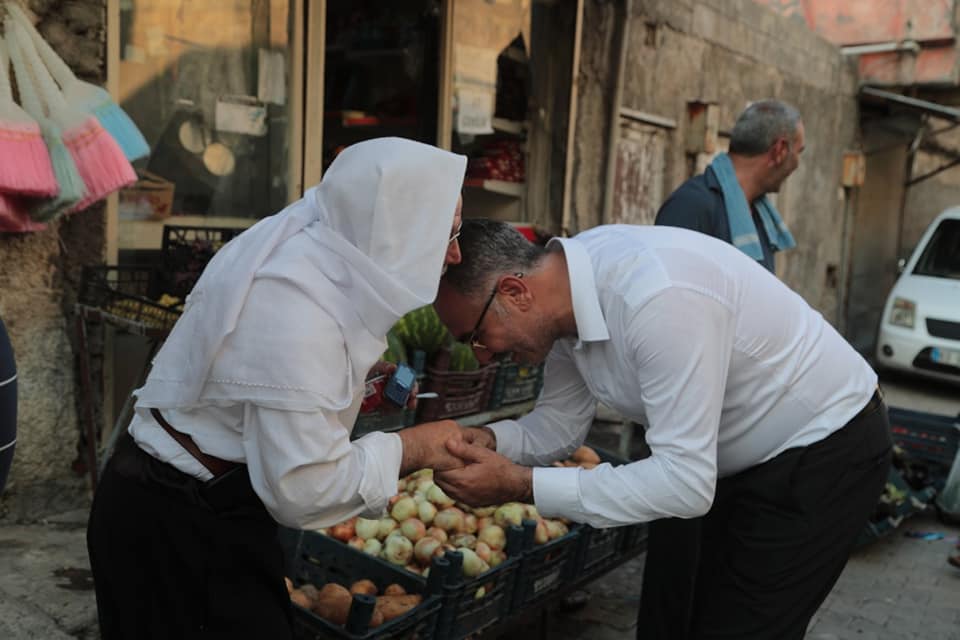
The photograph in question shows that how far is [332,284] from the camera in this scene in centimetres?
163

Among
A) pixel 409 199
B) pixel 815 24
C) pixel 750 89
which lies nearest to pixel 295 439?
pixel 409 199

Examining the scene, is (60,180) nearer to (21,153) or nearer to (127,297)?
(21,153)

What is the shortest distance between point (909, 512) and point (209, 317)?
14.9ft

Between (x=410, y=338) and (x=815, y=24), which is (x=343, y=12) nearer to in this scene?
(x=410, y=338)

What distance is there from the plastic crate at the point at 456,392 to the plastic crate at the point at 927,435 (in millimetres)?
2755

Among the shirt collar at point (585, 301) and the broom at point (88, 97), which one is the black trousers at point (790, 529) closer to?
the shirt collar at point (585, 301)

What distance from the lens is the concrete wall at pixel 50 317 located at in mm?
3430

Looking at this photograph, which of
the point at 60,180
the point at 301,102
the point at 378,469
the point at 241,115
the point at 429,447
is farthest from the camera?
the point at 301,102

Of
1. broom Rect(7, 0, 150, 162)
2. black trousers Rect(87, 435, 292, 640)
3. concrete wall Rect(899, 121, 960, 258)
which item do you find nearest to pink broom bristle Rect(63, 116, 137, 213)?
broom Rect(7, 0, 150, 162)

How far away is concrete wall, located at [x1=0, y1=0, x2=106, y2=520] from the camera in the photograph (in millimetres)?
3430

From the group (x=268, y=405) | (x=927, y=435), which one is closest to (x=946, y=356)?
(x=927, y=435)

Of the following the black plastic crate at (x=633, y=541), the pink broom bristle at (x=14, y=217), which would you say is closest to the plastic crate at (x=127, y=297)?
the pink broom bristle at (x=14, y=217)

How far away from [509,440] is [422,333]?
1559mm

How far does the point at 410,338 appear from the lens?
393 centimetres
